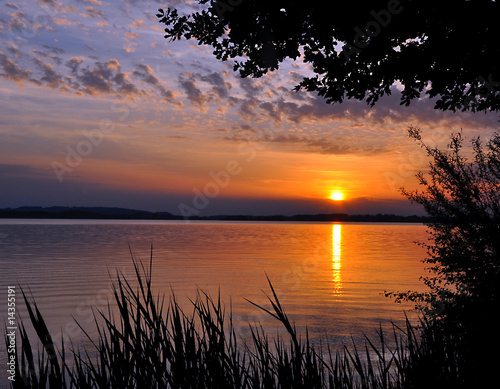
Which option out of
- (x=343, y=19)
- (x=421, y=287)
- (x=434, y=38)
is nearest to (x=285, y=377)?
(x=343, y=19)

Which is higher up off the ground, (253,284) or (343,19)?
(343,19)

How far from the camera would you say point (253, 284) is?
85.4 feet

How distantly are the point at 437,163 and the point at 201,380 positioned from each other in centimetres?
964

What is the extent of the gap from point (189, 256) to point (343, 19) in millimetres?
35215

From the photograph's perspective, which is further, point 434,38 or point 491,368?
point 434,38

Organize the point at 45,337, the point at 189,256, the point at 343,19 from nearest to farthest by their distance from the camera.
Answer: the point at 45,337, the point at 343,19, the point at 189,256

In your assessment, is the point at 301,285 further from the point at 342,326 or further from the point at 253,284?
the point at 342,326

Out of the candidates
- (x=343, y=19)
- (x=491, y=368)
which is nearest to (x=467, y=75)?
(x=343, y=19)

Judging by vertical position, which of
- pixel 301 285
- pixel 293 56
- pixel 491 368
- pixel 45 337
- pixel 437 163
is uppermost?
pixel 293 56

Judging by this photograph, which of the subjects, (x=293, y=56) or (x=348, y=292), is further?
(x=348, y=292)

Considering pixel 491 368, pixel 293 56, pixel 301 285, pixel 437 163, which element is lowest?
pixel 301 285

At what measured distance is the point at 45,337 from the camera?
3.96 m

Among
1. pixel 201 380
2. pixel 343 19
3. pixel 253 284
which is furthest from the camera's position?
pixel 253 284

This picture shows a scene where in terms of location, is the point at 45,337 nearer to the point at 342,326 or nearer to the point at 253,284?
the point at 342,326
